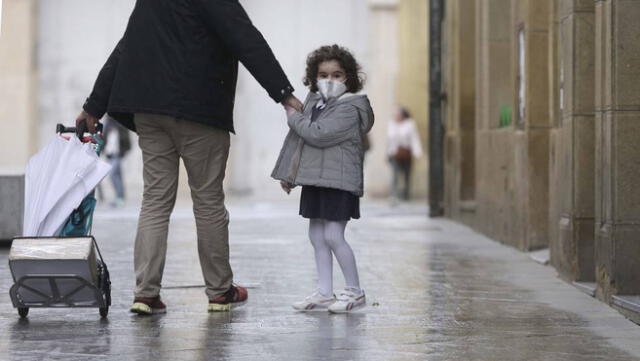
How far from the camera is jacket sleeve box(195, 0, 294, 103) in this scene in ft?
25.3

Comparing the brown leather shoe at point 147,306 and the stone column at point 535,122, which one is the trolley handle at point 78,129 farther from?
the stone column at point 535,122

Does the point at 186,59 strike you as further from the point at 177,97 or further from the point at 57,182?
the point at 57,182

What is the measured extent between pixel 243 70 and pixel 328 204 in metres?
20.1

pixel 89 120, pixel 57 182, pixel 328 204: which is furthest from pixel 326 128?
pixel 57 182

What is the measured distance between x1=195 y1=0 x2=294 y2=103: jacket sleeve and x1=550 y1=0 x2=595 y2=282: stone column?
8.69ft

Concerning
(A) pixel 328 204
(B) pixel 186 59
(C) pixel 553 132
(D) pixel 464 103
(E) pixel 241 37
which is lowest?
(A) pixel 328 204

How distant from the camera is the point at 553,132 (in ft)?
38.6

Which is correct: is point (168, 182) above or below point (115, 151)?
below

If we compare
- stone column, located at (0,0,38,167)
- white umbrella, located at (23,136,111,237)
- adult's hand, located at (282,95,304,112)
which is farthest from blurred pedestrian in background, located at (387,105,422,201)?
white umbrella, located at (23,136,111,237)

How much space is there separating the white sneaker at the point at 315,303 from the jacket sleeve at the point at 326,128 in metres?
0.83

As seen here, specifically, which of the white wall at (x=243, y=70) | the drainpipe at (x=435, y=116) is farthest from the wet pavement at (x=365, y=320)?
the white wall at (x=243, y=70)

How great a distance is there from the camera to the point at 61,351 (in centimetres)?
658

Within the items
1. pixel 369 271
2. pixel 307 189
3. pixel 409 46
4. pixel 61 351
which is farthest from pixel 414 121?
pixel 61 351

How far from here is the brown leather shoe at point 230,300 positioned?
8.05 metres
